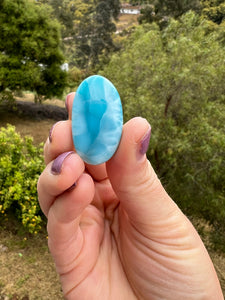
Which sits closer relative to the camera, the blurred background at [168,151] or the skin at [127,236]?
the skin at [127,236]

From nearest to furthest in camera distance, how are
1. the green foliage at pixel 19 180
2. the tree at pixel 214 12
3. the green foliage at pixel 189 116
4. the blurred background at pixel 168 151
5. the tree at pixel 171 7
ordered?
1. the blurred background at pixel 168 151
2. the green foliage at pixel 189 116
3. the green foliage at pixel 19 180
4. the tree at pixel 171 7
5. the tree at pixel 214 12

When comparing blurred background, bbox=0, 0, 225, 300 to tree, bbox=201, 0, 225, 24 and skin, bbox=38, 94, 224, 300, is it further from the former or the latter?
tree, bbox=201, 0, 225, 24

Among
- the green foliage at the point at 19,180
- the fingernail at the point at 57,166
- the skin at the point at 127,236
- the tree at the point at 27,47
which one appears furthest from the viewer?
the tree at the point at 27,47

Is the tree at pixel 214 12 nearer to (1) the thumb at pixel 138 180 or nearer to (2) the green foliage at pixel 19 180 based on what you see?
(2) the green foliage at pixel 19 180

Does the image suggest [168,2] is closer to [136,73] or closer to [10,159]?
[136,73]

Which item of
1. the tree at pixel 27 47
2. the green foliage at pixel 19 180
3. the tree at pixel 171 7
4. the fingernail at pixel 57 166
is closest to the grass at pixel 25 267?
the green foliage at pixel 19 180

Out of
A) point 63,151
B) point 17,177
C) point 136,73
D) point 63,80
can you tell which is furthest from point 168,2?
point 63,151

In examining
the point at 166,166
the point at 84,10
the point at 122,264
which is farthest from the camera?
the point at 84,10

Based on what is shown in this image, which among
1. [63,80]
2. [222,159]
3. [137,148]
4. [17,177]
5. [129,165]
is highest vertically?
[137,148]
